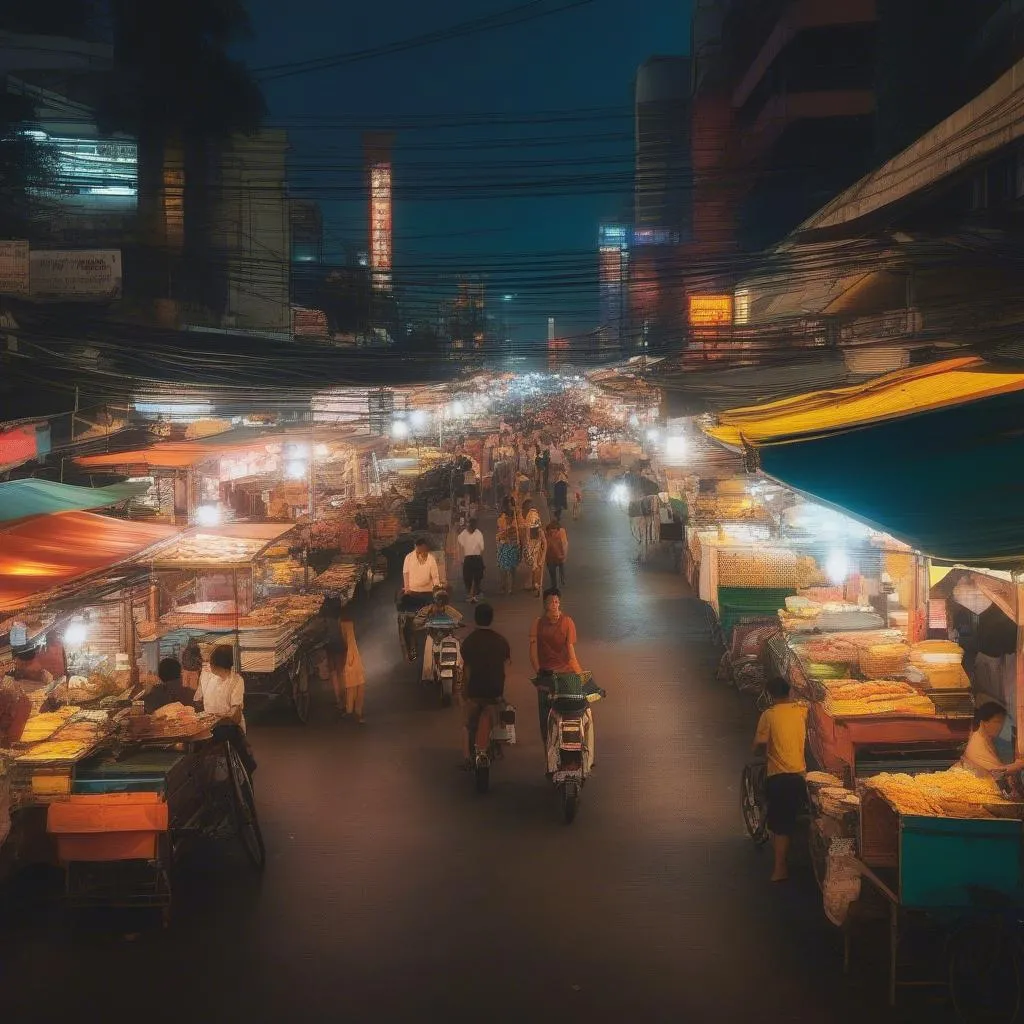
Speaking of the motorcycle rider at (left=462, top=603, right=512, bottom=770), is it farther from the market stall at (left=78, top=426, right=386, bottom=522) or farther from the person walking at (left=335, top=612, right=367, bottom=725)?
the market stall at (left=78, top=426, right=386, bottom=522)

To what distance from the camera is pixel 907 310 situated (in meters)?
12.2

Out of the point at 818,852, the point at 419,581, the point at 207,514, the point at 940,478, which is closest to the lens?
the point at 940,478

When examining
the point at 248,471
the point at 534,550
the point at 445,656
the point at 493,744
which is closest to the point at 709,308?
the point at 534,550

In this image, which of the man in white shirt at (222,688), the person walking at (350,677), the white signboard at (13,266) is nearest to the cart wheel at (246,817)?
the man in white shirt at (222,688)

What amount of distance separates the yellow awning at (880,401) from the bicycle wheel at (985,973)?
2.70m

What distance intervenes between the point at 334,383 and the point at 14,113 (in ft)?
29.3

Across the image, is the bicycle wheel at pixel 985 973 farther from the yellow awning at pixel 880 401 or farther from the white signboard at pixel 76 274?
the white signboard at pixel 76 274

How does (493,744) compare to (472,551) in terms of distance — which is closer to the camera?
(493,744)

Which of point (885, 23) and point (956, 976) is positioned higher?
point (885, 23)

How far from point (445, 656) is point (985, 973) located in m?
7.55

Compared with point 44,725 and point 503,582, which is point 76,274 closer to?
point 44,725

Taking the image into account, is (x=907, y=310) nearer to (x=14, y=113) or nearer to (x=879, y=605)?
(x=879, y=605)

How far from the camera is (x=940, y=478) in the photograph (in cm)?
518

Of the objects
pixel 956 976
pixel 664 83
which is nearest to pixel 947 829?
pixel 956 976
